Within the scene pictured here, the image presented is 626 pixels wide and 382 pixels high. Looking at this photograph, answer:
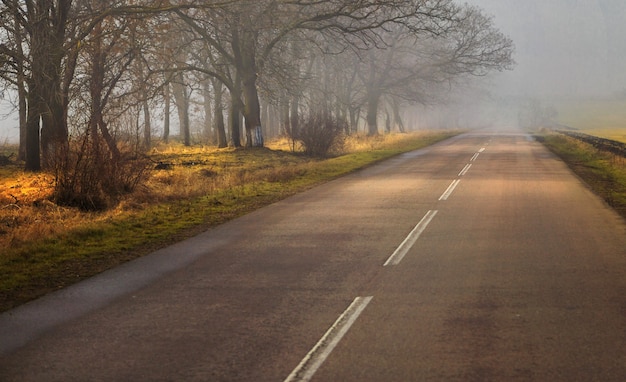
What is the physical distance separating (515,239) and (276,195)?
334 inches

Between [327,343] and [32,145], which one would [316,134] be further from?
[327,343]

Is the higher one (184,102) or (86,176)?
(184,102)

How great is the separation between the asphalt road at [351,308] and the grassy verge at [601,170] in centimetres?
423

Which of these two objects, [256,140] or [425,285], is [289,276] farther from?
[256,140]

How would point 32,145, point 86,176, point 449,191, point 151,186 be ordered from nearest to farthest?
point 86,176, point 449,191, point 151,186, point 32,145

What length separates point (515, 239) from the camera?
1131 cm

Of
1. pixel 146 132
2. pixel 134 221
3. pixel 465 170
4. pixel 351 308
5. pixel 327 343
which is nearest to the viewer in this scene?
pixel 327 343

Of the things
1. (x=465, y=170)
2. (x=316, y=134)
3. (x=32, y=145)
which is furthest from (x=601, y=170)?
(x=32, y=145)

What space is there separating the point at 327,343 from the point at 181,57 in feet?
143

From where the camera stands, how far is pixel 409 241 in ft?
37.0

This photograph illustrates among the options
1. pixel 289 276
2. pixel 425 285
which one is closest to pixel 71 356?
pixel 289 276

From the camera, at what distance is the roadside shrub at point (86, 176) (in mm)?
16016

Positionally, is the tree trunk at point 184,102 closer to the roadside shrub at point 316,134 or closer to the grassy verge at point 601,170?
the roadside shrub at point 316,134

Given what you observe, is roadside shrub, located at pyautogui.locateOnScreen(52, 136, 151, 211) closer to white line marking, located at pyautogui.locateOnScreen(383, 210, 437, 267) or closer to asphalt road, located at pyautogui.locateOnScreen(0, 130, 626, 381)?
asphalt road, located at pyautogui.locateOnScreen(0, 130, 626, 381)
